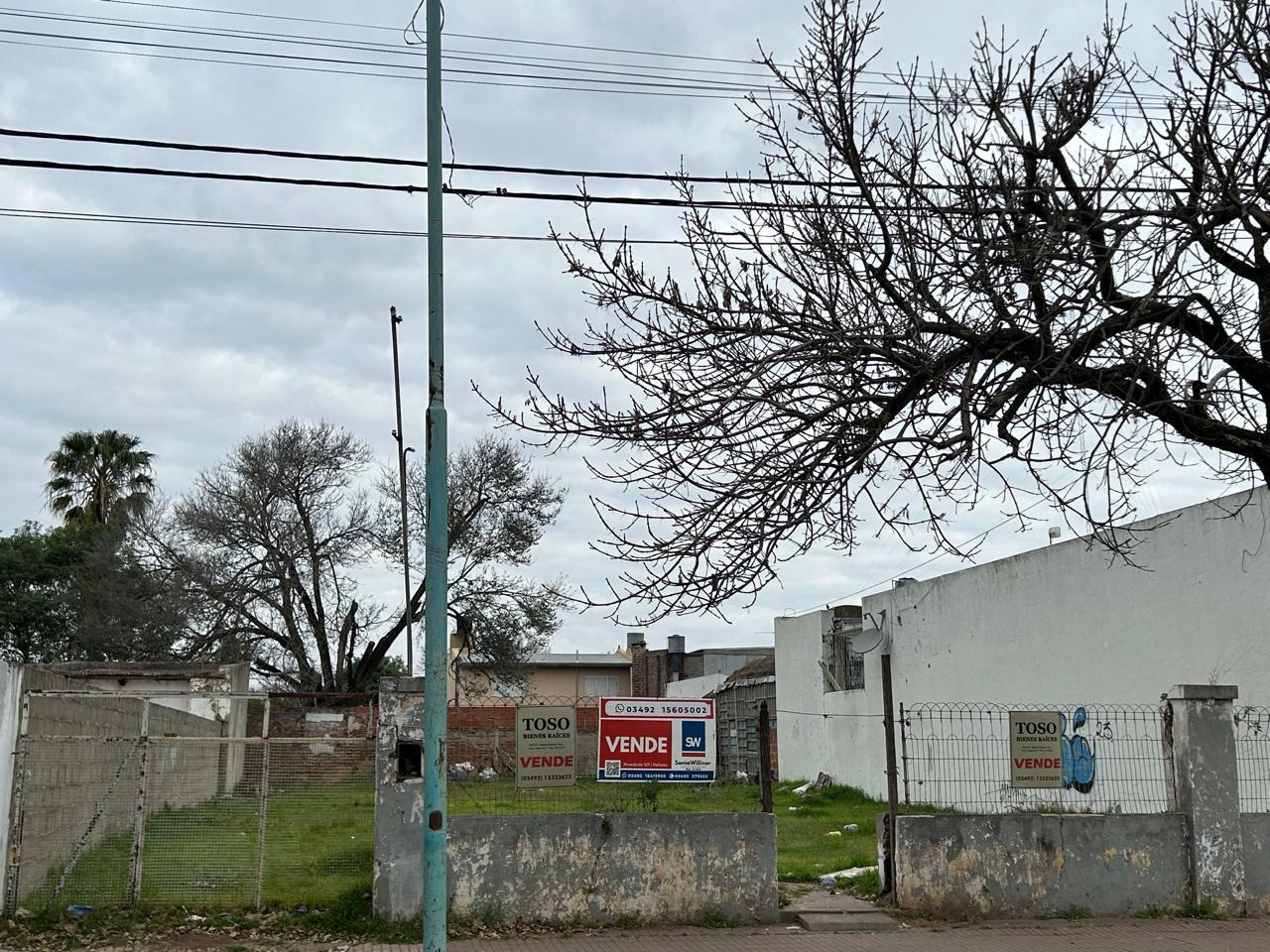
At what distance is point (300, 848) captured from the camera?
43.7ft

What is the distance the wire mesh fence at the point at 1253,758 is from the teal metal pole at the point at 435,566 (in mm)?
11927

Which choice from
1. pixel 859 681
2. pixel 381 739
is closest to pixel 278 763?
pixel 381 739

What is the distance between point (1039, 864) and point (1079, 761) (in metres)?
7.22

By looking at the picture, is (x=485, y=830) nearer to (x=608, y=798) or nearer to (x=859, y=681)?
(x=608, y=798)

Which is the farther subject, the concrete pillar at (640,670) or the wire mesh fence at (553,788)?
the concrete pillar at (640,670)

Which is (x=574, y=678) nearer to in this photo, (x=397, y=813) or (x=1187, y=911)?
(x=1187, y=911)

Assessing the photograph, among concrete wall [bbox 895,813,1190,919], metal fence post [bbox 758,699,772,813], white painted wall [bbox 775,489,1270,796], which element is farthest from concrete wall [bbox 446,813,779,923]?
white painted wall [bbox 775,489,1270,796]

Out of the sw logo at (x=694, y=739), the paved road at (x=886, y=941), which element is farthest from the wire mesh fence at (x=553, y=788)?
the paved road at (x=886, y=941)

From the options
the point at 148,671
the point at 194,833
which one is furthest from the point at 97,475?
the point at 194,833

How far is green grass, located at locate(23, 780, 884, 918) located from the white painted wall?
5.24m

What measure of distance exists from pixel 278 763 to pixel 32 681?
2.54 metres

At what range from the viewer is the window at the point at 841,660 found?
29281mm

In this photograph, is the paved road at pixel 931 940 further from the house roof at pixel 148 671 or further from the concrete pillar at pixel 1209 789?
the house roof at pixel 148 671

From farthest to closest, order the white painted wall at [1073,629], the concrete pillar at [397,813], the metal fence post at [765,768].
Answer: the white painted wall at [1073,629] → the metal fence post at [765,768] → the concrete pillar at [397,813]
